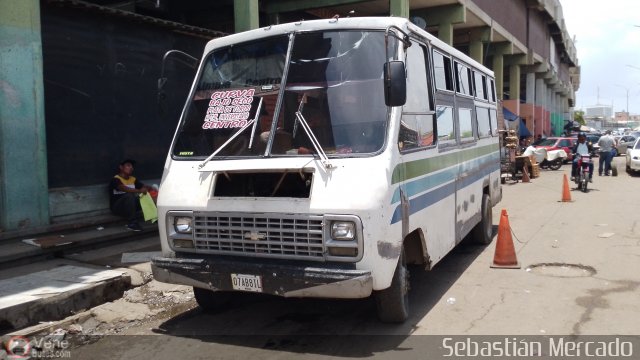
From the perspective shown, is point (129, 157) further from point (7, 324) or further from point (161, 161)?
point (7, 324)

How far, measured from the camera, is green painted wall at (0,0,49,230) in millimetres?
7250

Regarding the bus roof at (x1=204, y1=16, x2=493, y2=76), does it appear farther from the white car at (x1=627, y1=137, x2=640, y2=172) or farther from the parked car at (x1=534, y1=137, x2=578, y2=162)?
the parked car at (x1=534, y1=137, x2=578, y2=162)

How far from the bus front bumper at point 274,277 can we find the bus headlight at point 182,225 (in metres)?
0.26

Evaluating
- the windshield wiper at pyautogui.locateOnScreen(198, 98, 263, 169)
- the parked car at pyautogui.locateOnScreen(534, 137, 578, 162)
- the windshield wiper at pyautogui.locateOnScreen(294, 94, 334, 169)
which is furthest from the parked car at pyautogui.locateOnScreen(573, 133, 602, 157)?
the windshield wiper at pyautogui.locateOnScreen(198, 98, 263, 169)

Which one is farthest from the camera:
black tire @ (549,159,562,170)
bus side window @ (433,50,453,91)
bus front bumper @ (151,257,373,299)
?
black tire @ (549,159,562,170)

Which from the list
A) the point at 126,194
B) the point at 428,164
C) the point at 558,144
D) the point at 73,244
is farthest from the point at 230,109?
the point at 558,144

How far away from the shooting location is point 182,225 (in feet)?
15.9

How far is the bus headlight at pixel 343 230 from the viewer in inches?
167

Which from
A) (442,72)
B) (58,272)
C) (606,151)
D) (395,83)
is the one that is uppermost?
(442,72)

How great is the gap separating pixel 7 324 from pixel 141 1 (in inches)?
461

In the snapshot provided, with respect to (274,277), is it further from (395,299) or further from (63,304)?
(63,304)

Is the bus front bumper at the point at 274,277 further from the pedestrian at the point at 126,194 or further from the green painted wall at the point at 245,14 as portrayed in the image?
the green painted wall at the point at 245,14

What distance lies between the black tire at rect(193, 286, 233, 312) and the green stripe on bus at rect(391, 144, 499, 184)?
234cm

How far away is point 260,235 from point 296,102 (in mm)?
1269
